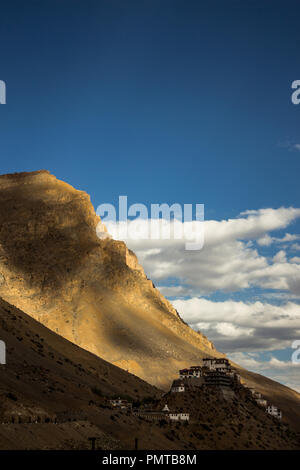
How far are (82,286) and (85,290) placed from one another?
4.66ft

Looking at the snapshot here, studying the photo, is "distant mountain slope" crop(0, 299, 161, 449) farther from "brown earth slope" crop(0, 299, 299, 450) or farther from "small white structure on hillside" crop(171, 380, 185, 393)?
"small white structure on hillside" crop(171, 380, 185, 393)

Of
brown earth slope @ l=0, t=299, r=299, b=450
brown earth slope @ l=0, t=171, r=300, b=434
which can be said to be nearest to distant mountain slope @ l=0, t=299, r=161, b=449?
brown earth slope @ l=0, t=299, r=299, b=450

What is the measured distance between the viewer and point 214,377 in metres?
77.9

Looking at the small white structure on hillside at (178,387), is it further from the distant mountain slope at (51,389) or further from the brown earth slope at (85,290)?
the brown earth slope at (85,290)

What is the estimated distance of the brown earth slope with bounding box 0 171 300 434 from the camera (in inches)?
5945

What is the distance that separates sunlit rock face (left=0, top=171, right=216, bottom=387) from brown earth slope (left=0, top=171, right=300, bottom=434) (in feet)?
0.81

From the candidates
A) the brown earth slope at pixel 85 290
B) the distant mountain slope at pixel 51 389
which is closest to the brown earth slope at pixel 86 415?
the distant mountain slope at pixel 51 389

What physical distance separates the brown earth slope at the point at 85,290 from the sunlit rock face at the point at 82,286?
0.25m

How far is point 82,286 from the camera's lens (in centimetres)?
16625

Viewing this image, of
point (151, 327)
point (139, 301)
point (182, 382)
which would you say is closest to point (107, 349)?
point (151, 327)

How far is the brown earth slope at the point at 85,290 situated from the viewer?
15100cm

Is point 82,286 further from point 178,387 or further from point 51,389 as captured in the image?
point 178,387

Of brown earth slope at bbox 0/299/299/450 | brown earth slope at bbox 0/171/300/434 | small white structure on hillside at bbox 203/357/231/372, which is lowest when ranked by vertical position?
brown earth slope at bbox 0/299/299/450
